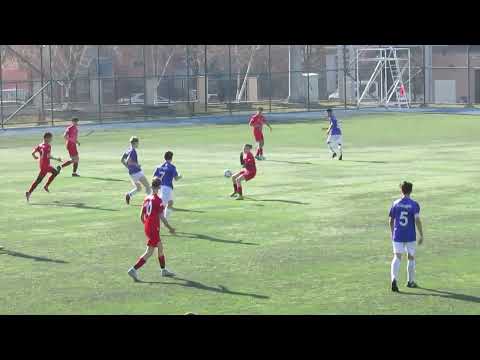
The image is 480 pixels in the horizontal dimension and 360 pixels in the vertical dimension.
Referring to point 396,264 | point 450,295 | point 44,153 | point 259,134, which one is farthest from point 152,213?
point 259,134

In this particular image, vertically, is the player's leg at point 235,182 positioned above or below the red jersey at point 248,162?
below

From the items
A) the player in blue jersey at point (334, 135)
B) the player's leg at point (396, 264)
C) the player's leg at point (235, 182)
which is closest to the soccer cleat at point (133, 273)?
the player's leg at point (396, 264)

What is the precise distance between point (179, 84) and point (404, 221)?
75.1 m

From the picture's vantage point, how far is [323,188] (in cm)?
2906

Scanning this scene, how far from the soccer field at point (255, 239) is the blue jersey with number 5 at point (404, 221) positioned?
93cm

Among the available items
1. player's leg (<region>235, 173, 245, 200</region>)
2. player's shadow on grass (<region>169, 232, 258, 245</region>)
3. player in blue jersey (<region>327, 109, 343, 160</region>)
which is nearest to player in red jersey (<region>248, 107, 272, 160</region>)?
player in blue jersey (<region>327, 109, 343, 160</region>)

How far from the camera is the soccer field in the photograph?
15.3 metres

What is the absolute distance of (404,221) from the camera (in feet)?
51.4

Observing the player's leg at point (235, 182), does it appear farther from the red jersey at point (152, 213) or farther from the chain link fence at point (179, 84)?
the chain link fence at point (179, 84)

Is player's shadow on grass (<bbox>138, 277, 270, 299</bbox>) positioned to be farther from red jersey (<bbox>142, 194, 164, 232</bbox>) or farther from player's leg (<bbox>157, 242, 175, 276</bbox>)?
red jersey (<bbox>142, 194, 164, 232</bbox>)

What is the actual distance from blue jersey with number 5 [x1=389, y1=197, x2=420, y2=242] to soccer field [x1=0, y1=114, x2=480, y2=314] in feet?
3.04

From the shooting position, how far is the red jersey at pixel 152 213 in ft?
54.7

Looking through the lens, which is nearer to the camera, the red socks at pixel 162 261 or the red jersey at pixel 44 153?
the red socks at pixel 162 261
